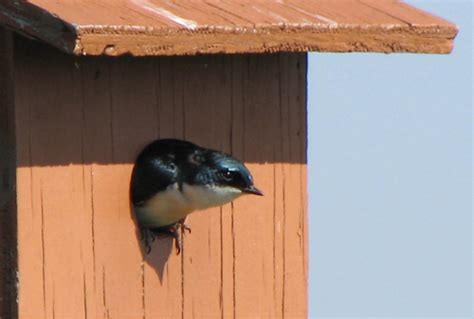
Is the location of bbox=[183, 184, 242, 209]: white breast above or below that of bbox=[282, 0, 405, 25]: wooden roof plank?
below

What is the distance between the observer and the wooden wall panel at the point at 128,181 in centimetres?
406

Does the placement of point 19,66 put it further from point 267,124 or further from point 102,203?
point 267,124

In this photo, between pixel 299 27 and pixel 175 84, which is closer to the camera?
pixel 299 27

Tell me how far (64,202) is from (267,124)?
67cm

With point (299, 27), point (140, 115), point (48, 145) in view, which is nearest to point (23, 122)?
point (48, 145)

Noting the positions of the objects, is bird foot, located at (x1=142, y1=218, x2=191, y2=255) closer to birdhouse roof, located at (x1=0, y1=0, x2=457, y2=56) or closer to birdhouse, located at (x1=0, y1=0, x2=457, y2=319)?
birdhouse, located at (x1=0, y1=0, x2=457, y2=319)

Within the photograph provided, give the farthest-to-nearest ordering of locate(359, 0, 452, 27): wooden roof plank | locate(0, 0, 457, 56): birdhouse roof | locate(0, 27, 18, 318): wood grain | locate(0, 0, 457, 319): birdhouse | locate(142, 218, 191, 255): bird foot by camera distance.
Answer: locate(142, 218, 191, 255): bird foot < locate(359, 0, 452, 27): wooden roof plank < locate(0, 27, 18, 318): wood grain < locate(0, 0, 457, 319): birdhouse < locate(0, 0, 457, 56): birdhouse roof

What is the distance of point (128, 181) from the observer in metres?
4.23

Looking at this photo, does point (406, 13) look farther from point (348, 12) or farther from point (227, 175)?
point (227, 175)

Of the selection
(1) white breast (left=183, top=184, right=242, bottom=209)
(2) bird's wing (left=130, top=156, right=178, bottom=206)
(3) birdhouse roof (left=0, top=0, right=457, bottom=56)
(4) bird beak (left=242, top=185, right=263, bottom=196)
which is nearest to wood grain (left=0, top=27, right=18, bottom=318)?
(3) birdhouse roof (left=0, top=0, right=457, bottom=56)

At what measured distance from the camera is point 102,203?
4180mm

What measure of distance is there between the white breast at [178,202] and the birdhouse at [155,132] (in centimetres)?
5

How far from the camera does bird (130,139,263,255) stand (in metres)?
4.23

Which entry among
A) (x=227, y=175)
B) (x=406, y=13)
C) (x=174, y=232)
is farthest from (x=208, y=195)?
(x=406, y=13)
